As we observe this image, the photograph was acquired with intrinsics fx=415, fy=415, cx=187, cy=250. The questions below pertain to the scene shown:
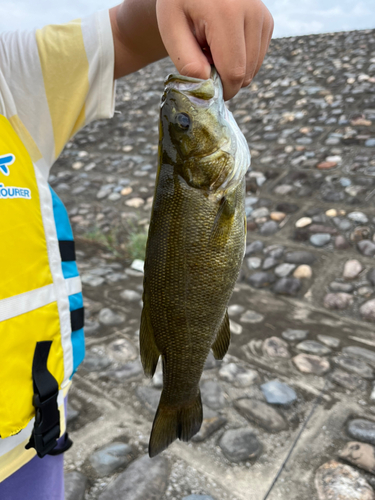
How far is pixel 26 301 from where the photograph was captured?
1.49 m

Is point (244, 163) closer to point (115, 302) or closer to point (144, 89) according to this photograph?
point (115, 302)

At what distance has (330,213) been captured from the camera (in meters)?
4.79

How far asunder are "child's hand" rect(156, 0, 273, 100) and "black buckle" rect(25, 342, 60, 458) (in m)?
1.10

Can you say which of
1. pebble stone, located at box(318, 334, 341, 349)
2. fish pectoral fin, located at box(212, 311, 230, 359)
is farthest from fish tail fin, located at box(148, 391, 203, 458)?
pebble stone, located at box(318, 334, 341, 349)

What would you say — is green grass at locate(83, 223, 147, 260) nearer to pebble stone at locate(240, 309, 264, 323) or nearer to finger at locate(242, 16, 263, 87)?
pebble stone at locate(240, 309, 264, 323)

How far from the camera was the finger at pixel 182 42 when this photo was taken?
1.19 metres

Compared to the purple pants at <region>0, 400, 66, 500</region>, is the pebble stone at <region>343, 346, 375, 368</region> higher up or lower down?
lower down

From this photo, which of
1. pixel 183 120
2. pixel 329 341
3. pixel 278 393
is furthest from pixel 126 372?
pixel 183 120

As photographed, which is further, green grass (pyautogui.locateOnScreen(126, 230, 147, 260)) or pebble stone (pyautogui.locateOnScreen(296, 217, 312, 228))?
green grass (pyautogui.locateOnScreen(126, 230, 147, 260))

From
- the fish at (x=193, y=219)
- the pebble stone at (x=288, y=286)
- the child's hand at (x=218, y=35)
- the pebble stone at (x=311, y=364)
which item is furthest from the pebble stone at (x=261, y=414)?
the child's hand at (x=218, y=35)

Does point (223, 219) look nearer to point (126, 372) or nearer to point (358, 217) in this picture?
point (126, 372)

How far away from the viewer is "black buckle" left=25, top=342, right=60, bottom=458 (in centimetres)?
145

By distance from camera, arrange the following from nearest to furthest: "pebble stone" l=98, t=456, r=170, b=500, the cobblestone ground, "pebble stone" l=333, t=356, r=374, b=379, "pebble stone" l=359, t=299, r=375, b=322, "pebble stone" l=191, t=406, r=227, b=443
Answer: "pebble stone" l=98, t=456, r=170, b=500 → the cobblestone ground → "pebble stone" l=191, t=406, r=227, b=443 → "pebble stone" l=333, t=356, r=374, b=379 → "pebble stone" l=359, t=299, r=375, b=322

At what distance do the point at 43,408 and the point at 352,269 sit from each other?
3.41 meters
